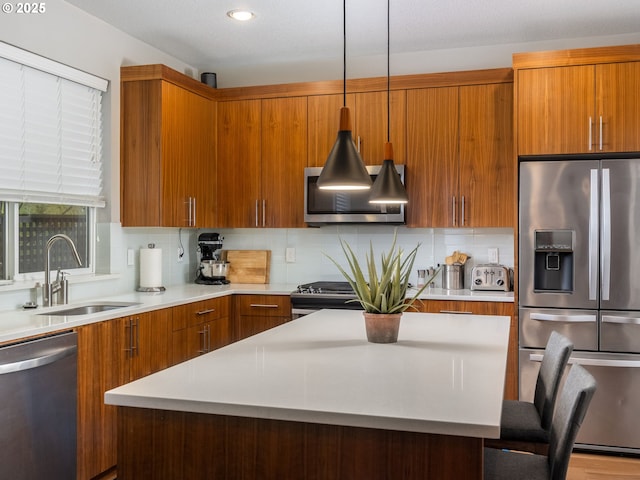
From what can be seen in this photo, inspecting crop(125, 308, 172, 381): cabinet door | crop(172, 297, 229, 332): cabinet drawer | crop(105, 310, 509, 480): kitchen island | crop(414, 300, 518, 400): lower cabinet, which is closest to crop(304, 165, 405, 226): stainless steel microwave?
crop(414, 300, 518, 400): lower cabinet

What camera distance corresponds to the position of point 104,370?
3.22 meters

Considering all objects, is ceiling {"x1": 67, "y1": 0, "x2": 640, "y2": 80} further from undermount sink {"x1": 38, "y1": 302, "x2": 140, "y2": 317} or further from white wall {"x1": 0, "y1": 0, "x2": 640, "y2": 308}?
undermount sink {"x1": 38, "y1": 302, "x2": 140, "y2": 317}

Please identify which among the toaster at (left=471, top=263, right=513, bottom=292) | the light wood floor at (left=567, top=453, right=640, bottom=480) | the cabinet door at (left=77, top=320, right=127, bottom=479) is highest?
the toaster at (left=471, top=263, right=513, bottom=292)

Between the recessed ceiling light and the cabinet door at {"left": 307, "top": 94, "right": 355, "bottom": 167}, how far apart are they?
2.93 ft

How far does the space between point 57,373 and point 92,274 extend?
1.27 metres

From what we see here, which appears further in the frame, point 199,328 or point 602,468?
point 199,328

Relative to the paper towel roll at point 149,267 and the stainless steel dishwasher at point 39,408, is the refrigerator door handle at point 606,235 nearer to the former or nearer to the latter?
the paper towel roll at point 149,267

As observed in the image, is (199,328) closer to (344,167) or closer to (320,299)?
(320,299)

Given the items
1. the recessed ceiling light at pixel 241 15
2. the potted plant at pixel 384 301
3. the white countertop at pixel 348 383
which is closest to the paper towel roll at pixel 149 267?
the recessed ceiling light at pixel 241 15

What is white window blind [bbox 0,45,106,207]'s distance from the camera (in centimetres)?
333

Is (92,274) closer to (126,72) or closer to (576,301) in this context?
(126,72)

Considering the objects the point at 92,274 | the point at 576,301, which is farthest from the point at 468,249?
the point at 92,274

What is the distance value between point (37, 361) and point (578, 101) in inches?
130

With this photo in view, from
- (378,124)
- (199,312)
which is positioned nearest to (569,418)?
(199,312)
